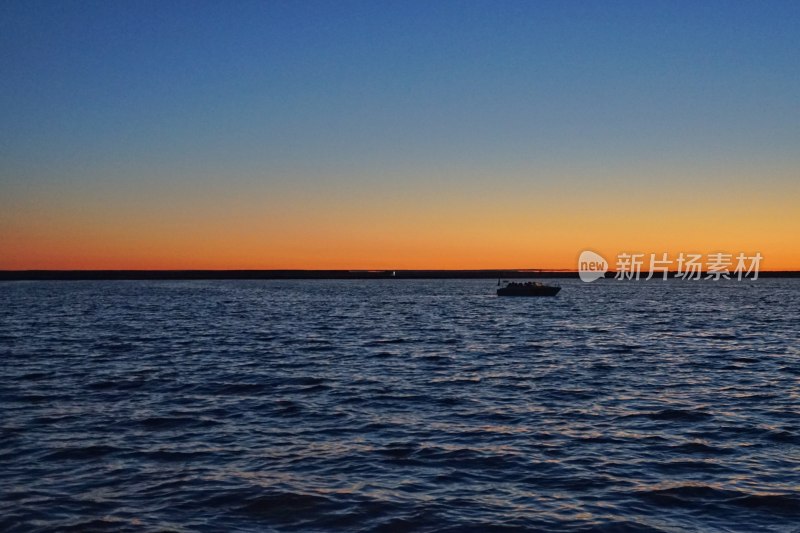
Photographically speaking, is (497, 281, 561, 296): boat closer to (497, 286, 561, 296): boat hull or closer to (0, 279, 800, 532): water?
(497, 286, 561, 296): boat hull

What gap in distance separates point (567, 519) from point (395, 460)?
4.80m

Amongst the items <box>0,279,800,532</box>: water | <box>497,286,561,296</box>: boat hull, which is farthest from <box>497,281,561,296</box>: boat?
<box>0,279,800,532</box>: water

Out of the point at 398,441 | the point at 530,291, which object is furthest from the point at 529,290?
the point at 398,441

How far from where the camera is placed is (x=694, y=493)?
45.4 feet

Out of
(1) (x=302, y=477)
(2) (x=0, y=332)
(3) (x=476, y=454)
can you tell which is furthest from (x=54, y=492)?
(2) (x=0, y=332)

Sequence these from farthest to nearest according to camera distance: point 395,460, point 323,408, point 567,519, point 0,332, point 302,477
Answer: point 0,332 < point 323,408 < point 395,460 < point 302,477 < point 567,519

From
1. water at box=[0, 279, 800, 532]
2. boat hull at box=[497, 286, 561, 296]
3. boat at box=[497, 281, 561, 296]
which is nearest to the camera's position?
water at box=[0, 279, 800, 532]

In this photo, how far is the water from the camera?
41.6 feet

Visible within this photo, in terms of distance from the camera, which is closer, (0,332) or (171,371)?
(171,371)

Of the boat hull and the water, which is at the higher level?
the boat hull

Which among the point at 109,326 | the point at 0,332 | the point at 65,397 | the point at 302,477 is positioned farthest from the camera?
the point at 109,326

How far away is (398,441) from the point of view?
58.7ft

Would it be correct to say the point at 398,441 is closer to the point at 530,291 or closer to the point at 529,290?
the point at 530,291

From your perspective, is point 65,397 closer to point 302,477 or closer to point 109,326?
point 302,477
